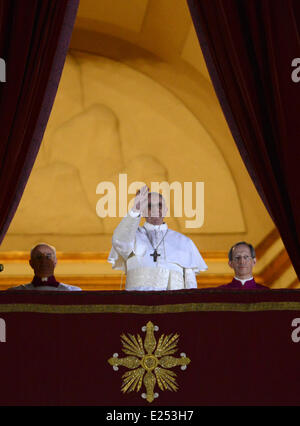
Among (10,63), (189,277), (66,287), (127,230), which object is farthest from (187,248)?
(10,63)

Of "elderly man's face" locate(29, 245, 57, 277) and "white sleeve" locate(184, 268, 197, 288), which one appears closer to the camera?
"elderly man's face" locate(29, 245, 57, 277)

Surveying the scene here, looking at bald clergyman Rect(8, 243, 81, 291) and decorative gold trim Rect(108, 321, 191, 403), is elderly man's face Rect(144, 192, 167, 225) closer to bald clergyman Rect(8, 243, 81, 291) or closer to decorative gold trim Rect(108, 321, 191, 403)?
bald clergyman Rect(8, 243, 81, 291)

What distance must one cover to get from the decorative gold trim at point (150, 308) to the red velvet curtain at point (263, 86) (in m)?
0.26

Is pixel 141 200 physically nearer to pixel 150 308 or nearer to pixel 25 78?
pixel 150 308

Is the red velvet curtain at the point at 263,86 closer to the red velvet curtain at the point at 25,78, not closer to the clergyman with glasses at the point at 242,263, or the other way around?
the clergyman with glasses at the point at 242,263

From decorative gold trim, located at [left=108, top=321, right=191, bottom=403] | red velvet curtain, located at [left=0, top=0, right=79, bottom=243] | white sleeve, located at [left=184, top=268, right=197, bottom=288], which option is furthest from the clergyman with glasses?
red velvet curtain, located at [left=0, top=0, right=79, bottom=243]

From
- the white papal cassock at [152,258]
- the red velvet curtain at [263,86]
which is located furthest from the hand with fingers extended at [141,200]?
the red velvet curtain at [263,86]

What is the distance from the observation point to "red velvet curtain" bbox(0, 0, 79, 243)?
13.1 feet

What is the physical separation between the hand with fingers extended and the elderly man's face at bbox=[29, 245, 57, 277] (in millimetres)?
562

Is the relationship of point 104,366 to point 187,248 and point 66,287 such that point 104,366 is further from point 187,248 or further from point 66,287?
point 187,248

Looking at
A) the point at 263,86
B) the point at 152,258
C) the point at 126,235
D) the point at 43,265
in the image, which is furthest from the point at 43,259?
the point at 263,86

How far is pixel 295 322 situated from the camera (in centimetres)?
384

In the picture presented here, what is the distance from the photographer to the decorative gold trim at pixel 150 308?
3852 mm

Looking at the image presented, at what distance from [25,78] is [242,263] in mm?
1583
